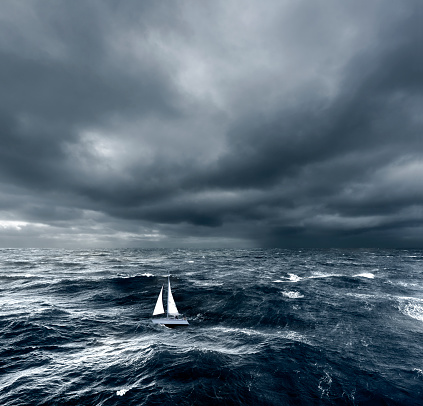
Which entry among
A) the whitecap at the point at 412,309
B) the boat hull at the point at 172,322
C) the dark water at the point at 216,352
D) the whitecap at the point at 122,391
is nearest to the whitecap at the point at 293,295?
the dark water at the point at 216,352

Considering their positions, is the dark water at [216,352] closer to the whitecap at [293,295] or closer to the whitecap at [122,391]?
the whitecap at [122,391]

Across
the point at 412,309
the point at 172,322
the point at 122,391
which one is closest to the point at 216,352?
the point at 122,391

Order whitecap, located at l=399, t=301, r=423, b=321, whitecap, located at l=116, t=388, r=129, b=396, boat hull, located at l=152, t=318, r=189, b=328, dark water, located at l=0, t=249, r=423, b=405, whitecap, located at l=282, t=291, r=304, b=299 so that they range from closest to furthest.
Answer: whitecap, located at l=116, t=388, r=129, b=396 < dark water, located at l=0, t=249, r=423, b=405 < boat hull, located at l=152, t=318, r=189, b=328 < whitecap, located at l=399, t=301, r=423, b=321 < whitecap, located at l=282, t=291, r=304, b=299

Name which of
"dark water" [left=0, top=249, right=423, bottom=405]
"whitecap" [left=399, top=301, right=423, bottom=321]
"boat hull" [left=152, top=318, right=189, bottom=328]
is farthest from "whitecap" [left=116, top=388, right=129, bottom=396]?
"whitecap" [left=399, top=301, right=423, bottom=321]

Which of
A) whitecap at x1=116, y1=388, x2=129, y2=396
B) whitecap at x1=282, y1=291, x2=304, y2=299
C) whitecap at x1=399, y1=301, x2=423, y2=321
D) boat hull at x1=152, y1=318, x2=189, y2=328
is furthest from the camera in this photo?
whitecap at x1=282, y1=291, x2=304, y2=299

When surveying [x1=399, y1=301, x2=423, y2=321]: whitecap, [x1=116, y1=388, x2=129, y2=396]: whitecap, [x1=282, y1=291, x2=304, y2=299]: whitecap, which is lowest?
[x1=399, y1=301, x2=423, y2=321]: whitecap

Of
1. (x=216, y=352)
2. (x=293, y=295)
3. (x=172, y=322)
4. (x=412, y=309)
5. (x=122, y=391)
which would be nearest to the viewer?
(x=122, y=391)

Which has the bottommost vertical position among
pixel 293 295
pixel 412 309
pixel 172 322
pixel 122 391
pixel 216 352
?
pixel 412 309

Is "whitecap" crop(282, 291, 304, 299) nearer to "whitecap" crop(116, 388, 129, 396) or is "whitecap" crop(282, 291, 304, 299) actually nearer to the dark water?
the dark water

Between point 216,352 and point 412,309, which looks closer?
point 216,352

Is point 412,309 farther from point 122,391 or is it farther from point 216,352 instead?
point 122,391

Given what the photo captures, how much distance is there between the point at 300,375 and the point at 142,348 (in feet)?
71.8

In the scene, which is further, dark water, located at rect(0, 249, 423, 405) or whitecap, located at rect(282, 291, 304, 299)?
whitecap, located at rect(282, 291, 304, 299)

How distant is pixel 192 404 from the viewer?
2273cm
